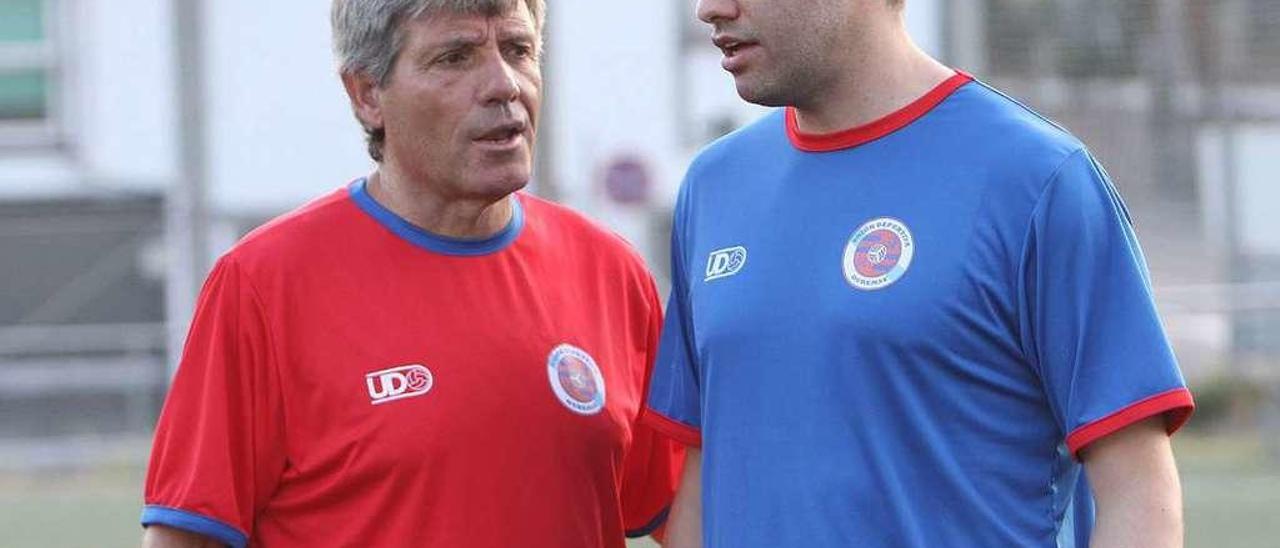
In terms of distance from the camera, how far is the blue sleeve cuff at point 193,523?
151 inches

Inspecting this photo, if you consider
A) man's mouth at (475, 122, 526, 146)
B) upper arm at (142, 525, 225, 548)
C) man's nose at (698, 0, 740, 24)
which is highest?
man's nose at (698, 0, 740, 24)

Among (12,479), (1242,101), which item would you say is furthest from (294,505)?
(1242,101)

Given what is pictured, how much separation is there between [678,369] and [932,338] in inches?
22.0

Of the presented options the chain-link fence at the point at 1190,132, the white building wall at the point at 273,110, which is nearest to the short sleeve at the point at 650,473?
the chain-link fence at the point at 1190,132

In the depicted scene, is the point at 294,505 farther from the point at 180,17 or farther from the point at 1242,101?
the point at 1242,101

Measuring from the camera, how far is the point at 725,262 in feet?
11.9

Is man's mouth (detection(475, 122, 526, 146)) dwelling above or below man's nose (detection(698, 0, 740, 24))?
below

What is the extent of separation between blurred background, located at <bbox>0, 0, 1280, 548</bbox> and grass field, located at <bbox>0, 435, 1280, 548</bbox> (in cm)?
3

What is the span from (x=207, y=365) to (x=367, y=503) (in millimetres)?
321

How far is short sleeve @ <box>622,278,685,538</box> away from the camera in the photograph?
4234 millimetres

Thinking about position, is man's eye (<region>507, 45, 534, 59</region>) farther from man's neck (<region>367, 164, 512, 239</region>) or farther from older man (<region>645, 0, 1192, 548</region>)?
older man (<region>645, 0, 1192, 548</region>)

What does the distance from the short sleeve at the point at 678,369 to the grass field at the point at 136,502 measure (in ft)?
20.4

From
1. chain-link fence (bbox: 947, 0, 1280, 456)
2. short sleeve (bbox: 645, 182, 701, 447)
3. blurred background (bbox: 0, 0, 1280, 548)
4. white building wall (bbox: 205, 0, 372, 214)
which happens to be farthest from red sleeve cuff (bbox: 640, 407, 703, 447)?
white building wall (bbox: 205, 0, 372, 214)

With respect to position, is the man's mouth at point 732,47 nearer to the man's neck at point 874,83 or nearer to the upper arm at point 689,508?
the man's neck at point 874,83
